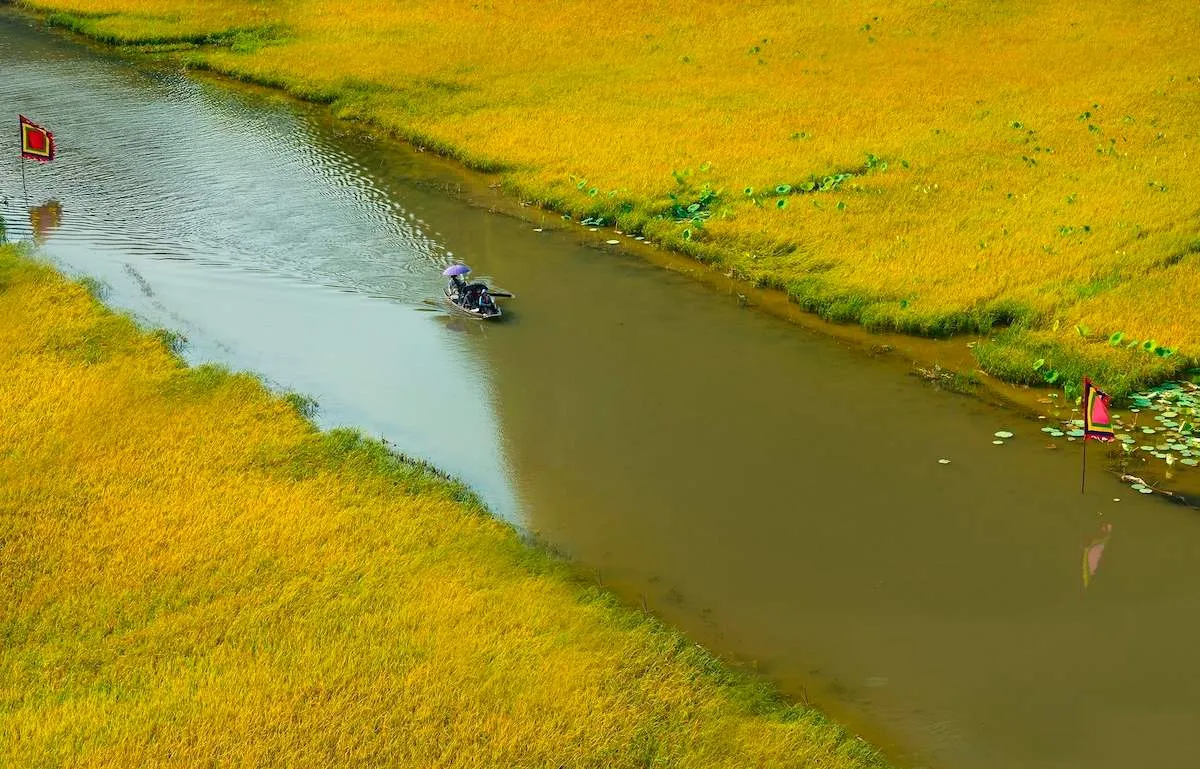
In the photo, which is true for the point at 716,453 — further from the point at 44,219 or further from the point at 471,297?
the point at 44,219

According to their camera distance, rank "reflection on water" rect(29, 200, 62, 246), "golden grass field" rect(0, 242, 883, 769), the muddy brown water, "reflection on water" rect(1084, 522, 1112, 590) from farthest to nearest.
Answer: "reflection on water" rect(29, 200, 62, 246) < "reflection on water" rect(1084, 522, 1112, 590) < the muddy brown water < "golden grass field" rect(0, 242, 883, 769)

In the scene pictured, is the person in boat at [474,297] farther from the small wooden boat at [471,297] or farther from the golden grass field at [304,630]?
the golden grass field at [304,630]

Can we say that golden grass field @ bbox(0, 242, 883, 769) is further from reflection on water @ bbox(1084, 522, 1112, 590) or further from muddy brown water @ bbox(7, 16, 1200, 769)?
reflection on water @ bbox(1084, 522, 1112, 590)

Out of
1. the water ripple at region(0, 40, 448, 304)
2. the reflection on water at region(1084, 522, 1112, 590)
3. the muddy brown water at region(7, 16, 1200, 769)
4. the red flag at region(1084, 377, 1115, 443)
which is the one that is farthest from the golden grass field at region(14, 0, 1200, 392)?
the reflection on water at region(1084, 522, 1112, 590)

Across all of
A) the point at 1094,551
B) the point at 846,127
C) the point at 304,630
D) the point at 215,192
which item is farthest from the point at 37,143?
the point at 1094,551

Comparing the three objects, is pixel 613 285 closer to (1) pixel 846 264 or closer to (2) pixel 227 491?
(1) pixel 846 264

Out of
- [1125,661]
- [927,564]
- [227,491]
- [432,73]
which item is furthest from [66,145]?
[1125,661]
